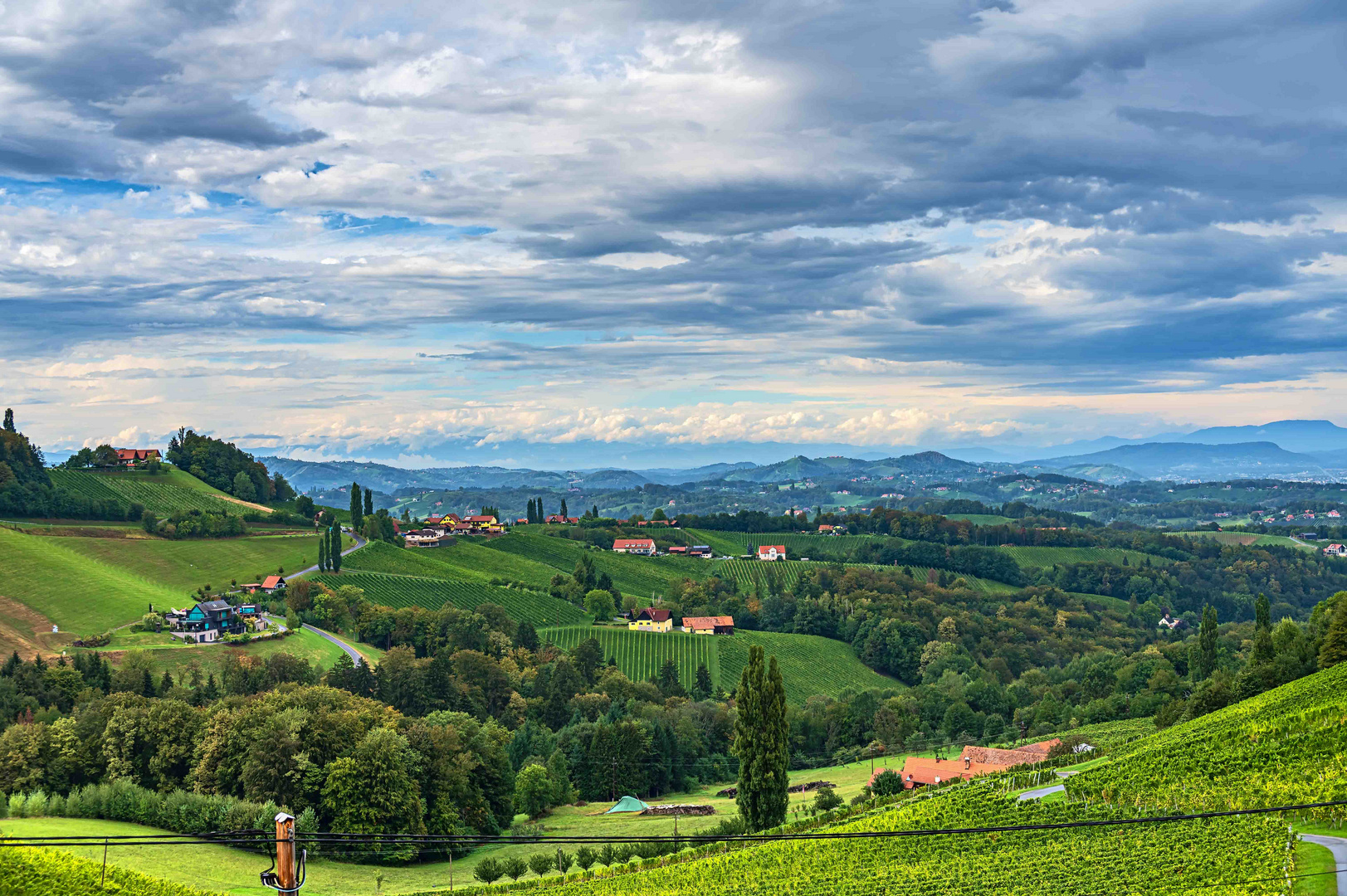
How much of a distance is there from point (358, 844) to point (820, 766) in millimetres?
41028

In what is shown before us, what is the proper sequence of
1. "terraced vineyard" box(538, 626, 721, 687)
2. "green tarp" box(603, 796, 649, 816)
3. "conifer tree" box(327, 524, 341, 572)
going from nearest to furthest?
"green tarp" box(603, 796, 649, 816) → "terraced vineyard" box(538, 626, 721, 687) → "conifer tree" box(327, 524, 341, 572)

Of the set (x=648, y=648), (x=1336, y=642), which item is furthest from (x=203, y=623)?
(x=1336, y=642)

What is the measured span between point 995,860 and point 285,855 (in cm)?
2675

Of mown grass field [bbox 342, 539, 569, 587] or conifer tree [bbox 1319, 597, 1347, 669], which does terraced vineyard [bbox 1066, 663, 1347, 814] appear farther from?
mown grass field [bbox 342, 539, 569, 587]

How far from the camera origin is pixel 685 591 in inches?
5032

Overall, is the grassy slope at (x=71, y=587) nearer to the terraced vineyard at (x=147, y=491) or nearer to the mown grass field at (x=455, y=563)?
the mown grass field at (x=455, y=563)

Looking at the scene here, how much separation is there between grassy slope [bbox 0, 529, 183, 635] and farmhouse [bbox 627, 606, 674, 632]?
49740mm

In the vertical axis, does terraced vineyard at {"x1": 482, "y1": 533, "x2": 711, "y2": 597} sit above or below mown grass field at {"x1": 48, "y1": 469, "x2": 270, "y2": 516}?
below

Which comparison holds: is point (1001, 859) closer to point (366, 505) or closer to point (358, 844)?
point (358, 844)

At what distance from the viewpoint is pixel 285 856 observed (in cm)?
1116

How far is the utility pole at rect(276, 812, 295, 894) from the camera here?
11.1m

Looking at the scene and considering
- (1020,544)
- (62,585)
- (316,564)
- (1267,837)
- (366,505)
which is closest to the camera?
(1267,837)

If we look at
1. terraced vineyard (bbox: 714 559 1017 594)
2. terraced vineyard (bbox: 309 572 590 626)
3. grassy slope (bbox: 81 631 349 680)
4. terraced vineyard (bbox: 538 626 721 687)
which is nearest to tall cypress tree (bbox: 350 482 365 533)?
terraced vineyard (bbox: 309 572 590 626)


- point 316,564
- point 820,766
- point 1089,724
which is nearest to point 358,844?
point 820,766
